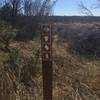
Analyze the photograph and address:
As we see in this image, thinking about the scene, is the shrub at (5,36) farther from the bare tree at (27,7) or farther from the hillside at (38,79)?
the bare tree at (27,7)

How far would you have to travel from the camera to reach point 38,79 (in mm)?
9445

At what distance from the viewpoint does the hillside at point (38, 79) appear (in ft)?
23.0

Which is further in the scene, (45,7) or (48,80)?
(45,7)

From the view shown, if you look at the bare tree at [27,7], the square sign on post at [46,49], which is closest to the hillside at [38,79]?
the square sign on post at [46,49]

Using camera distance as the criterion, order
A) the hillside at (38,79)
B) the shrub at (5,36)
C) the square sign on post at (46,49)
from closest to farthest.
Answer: the square sign on post at (46,49) → the hillside at (38,79) → the shrub at (5,36)

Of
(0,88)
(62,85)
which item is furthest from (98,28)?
(0,88)

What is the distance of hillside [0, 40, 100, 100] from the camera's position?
7.02m

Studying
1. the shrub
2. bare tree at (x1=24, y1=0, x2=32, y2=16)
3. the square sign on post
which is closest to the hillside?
the shrub

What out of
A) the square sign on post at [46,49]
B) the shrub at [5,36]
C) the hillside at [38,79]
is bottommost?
the hillside at [38,79]

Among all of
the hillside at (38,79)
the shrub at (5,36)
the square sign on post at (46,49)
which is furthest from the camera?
the shrub at (5,36)

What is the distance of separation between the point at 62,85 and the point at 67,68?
2651mm

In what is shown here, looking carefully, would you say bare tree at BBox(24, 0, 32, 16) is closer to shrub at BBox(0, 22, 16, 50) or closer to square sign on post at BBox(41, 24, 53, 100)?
shrub at BBox(0, 22, 16, 50)

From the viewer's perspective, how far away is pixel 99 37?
64.1ft

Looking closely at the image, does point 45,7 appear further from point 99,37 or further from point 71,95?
point 71,95
